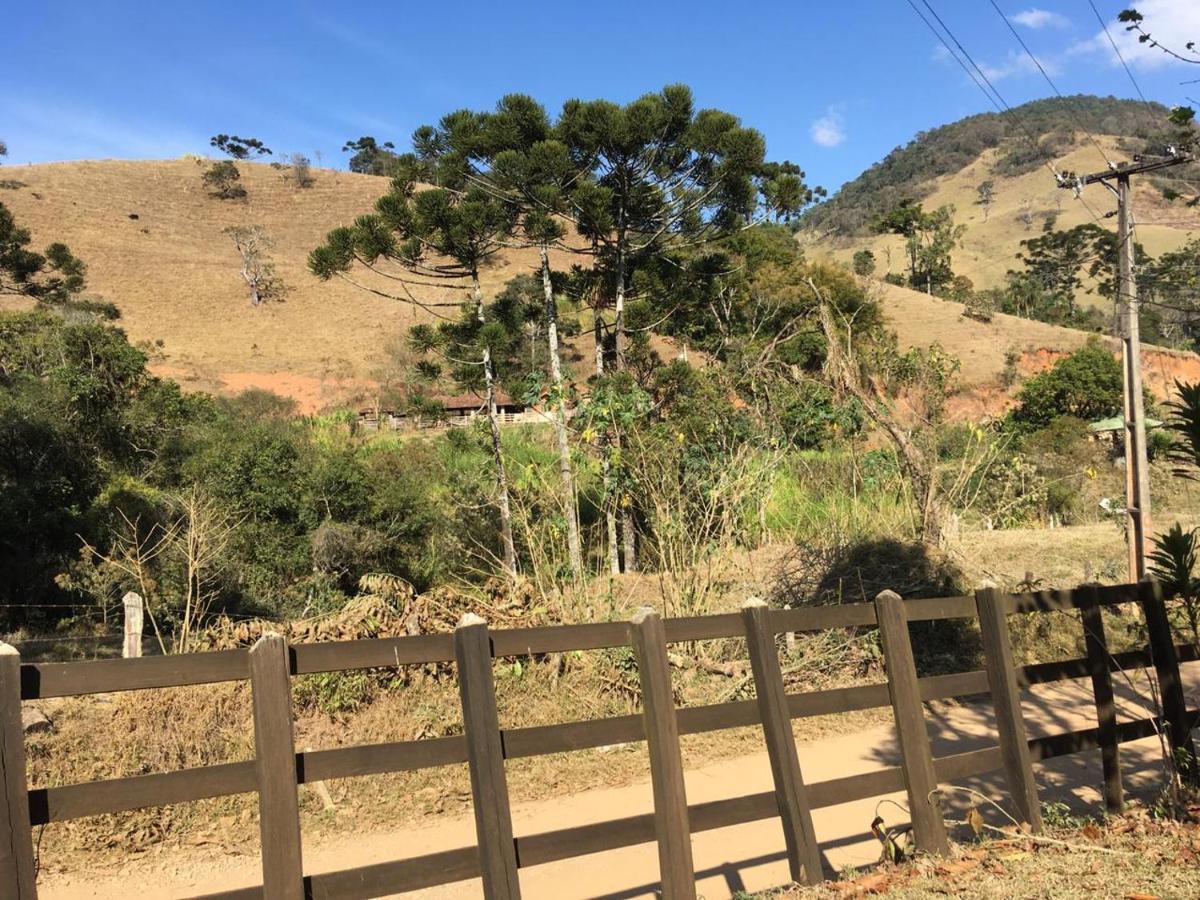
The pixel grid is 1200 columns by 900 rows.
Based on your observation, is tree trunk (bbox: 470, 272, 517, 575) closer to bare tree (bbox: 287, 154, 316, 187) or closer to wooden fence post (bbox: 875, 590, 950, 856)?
wooden fence post (bbox: 875, 590, 950, 856)

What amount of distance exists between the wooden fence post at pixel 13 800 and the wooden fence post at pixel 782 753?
2536 millimetres

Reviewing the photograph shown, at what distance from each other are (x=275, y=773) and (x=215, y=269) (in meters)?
67.4

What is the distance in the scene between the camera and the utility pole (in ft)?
33.0

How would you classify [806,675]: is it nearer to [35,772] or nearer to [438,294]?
[35,772]

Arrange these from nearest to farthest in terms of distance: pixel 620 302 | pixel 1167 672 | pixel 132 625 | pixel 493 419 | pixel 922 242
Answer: pixel 1167 672, pixel 132 625, pixel 493 419, pixel 620 302, pixel 922 242

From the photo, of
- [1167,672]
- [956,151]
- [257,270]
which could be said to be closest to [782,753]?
[1167,672]

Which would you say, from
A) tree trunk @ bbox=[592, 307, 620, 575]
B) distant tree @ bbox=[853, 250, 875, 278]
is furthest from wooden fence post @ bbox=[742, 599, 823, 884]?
distant tree @ bbox=[853, 250, 875, 278]

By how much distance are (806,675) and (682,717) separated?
17.0ft

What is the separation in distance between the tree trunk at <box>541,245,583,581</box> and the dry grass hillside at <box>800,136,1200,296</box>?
224 feet

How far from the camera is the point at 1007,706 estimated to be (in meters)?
4.34

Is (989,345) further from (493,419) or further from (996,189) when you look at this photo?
(996,189)

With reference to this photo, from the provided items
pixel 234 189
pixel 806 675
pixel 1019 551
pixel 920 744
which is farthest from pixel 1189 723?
pixel 234 189

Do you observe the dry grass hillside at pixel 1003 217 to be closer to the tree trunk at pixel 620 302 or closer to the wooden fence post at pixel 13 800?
the tree trunk at pixel 620 302

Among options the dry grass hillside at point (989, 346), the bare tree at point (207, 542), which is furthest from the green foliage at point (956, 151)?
the bare tree at point (207, 542)
